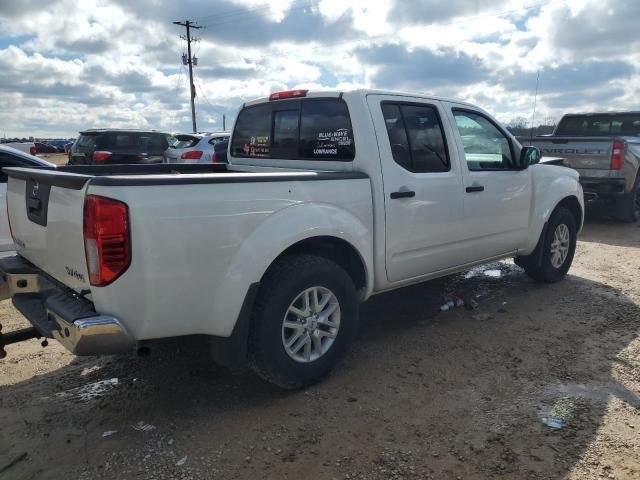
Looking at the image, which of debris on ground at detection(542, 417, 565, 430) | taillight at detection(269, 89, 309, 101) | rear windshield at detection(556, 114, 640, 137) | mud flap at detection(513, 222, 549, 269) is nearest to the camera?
debris on ground at detection(542, 417, 565, 430)

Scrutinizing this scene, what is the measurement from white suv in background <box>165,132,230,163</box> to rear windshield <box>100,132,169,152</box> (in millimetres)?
1065

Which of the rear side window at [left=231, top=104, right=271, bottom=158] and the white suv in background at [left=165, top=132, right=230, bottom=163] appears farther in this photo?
the white suv in background at [left=165, top=132, right=230, bottom=163]

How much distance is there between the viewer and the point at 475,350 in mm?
4129

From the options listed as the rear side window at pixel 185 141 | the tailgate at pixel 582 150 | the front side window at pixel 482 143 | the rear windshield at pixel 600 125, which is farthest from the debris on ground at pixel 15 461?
the rear windshield at pixel 600 125

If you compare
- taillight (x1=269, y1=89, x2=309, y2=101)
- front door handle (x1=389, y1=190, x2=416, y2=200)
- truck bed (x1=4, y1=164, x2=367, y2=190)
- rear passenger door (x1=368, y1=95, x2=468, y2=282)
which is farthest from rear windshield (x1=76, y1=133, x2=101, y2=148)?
front door handle (x1=389, y1=190, x2=416, y2=200)

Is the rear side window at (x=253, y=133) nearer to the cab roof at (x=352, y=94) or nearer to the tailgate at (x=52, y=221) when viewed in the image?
the cab roof at (x=352, y=94)

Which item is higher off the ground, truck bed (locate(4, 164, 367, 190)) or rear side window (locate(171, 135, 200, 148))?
rear side window (locate(171, 135, 200, 148))

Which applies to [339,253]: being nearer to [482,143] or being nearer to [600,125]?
[482,143]

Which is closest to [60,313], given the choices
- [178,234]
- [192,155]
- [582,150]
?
[178,234]

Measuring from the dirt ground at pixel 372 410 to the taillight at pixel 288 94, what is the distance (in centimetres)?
203

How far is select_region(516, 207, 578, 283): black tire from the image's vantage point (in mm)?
5562

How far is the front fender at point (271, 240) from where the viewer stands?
2928 millimetres

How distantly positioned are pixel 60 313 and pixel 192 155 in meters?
10.2

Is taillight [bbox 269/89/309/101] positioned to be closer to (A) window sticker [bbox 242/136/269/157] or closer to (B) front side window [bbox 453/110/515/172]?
(A) window sticker [bbox 242/136/269/157]
